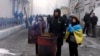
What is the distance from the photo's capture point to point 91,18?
22594mm

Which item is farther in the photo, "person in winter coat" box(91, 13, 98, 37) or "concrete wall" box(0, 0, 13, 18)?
"concrete wall" box(0, 0, 13, 18)

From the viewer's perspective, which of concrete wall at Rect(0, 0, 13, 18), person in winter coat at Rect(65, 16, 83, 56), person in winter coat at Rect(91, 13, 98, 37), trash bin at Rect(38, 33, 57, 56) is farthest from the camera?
concrete wall at Rect(0, 0, 13, 18)

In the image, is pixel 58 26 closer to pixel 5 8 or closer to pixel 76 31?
pixel 76 31

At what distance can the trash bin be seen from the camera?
8.70 meters

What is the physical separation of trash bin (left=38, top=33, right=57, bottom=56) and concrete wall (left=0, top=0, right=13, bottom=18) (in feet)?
62.4

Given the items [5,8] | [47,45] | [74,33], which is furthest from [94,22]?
[47,45]

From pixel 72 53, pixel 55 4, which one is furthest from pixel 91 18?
pixel 55 4

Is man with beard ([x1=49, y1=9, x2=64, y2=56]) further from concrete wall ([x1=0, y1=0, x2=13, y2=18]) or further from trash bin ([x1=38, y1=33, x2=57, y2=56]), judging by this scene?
concrete wall ([x1=0, y1=0, x2=13, y2=18])

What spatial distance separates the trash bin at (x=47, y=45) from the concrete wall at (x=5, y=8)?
19.0 meters

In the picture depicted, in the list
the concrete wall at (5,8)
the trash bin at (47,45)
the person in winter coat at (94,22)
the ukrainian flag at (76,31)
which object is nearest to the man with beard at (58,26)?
the ukrainian flag at (76,31)

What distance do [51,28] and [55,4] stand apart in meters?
45.4

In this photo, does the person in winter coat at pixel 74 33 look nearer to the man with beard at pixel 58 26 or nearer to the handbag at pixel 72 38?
the handbag at pixel 72 38

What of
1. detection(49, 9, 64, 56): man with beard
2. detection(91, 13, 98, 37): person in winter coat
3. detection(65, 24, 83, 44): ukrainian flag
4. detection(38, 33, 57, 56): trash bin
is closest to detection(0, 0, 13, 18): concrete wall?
detection(91, 13, 98, 37): person in winter coat

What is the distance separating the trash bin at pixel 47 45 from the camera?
8.70 metres
